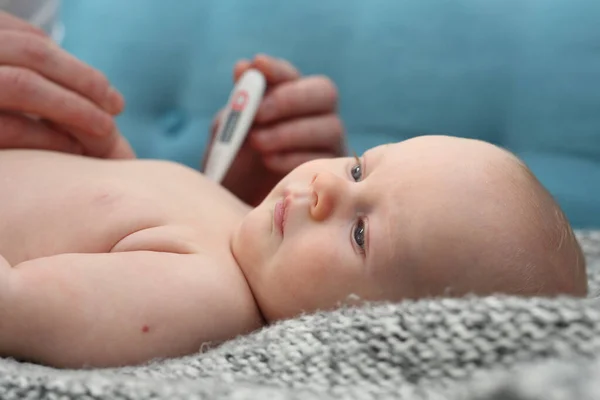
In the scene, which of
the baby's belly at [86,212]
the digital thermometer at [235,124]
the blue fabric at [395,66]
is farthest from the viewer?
the blue fabric at [395,66]

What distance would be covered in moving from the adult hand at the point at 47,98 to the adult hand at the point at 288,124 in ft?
0.79

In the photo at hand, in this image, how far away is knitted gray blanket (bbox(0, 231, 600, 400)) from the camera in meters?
0.48

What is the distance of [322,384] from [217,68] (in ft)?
3.40

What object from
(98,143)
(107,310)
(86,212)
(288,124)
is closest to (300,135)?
(288,124)

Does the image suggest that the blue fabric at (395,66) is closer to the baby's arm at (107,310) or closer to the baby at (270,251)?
the baby at (270,251)

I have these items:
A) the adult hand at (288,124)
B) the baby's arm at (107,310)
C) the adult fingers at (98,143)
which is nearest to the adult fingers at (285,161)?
the adult hand at (288,124)

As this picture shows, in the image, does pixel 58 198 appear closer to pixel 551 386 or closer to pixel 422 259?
pixel 422 259

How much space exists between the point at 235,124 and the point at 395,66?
1.37 feet

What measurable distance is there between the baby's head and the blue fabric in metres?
0.59

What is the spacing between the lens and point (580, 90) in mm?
1270

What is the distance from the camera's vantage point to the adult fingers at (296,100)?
43.9 inches

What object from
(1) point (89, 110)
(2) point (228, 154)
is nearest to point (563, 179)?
(2) point (228, 154)

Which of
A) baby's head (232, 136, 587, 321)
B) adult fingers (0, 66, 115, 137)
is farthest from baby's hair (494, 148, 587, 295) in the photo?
adult fingers (0, 66, 115, 137)

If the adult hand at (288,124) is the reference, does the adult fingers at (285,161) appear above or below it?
below
